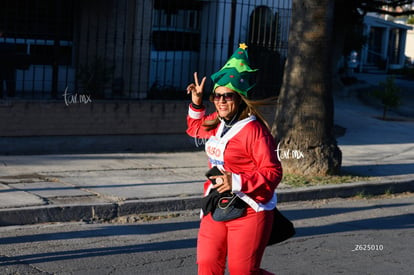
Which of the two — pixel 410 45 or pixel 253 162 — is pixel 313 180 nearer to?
pixel 253 162

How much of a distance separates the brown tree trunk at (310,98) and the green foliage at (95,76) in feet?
11.0

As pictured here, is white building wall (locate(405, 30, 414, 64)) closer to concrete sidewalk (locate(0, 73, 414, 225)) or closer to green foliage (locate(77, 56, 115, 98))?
concrete sidewalk (locate(0, 73, 414, 225))

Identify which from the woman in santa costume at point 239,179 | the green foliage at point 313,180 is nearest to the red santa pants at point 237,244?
the woman in santa costume at point 239,179

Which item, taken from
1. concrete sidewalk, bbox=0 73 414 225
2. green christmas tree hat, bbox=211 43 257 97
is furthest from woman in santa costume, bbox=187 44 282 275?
concrete sidewalk, bbox=0 73 414 225

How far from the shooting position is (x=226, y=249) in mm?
4449

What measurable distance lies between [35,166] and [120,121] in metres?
2.23

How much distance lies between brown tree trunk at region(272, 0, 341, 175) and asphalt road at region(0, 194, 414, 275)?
1748 millimetres

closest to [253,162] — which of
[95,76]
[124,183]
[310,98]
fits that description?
[124,183]

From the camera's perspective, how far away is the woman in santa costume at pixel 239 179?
425 cm

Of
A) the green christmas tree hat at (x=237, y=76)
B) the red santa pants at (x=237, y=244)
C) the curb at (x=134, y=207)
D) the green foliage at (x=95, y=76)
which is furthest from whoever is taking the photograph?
the green foliage at (x=95, y=76)

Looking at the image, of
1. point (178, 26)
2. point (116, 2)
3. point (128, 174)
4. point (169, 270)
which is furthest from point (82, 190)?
point (178, 26)

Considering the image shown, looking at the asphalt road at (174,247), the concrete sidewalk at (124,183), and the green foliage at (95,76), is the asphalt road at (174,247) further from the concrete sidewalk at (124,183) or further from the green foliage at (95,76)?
the green foliage at (95,76)

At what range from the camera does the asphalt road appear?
6.20 m

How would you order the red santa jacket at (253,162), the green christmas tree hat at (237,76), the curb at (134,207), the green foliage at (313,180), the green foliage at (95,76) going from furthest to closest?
the green foliage at (95,76)
the green foliage at (313,180)
the curb at (134,207)
the green christmas tree hat at (237,76)
the red santa jacket at (253,162)
